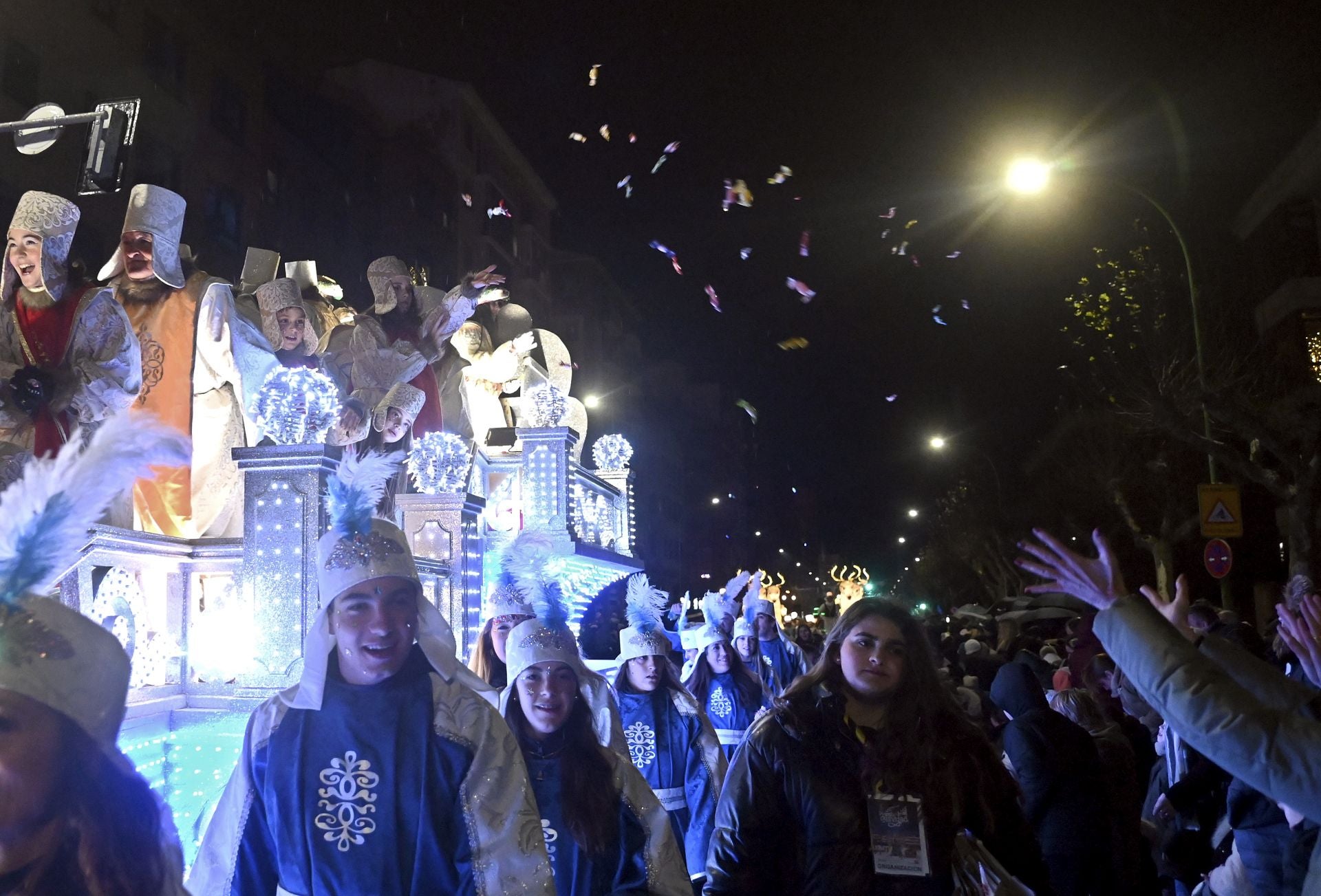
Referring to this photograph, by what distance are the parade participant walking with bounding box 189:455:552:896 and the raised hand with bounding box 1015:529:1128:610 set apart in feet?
6.23

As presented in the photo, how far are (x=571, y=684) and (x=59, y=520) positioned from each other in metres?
2.82

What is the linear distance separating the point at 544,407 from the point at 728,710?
20.1 ft

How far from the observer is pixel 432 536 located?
11.4m

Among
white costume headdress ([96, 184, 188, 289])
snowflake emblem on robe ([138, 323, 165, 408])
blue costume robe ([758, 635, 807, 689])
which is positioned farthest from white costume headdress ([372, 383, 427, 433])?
blue costume robe ([758, 635, 807, 689])

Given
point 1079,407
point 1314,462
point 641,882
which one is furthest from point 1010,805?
point 1079,407

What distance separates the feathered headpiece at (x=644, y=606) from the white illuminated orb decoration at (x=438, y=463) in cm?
334

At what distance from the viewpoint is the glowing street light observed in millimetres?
14070

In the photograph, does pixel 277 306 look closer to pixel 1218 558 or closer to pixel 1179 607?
pixel 1179 607

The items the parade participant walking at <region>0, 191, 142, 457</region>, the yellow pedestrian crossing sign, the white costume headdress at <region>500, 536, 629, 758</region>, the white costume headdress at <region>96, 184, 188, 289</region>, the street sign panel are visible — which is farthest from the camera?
the street sign panel

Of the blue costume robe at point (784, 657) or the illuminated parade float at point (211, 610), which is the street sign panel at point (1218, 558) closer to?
the blue costume robe at point (784, 657)

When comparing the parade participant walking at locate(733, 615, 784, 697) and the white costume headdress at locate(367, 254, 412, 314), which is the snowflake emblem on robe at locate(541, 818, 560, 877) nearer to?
the parade participant walking at locate(733, 615, 784, 697)

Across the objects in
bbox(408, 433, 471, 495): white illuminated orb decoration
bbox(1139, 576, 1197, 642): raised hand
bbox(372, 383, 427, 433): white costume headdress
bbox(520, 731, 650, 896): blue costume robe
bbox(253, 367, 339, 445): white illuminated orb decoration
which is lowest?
bbox(520, 731, 650, 896): blue costume robe

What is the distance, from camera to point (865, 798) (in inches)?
148

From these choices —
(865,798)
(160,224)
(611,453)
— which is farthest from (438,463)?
(865,798)
